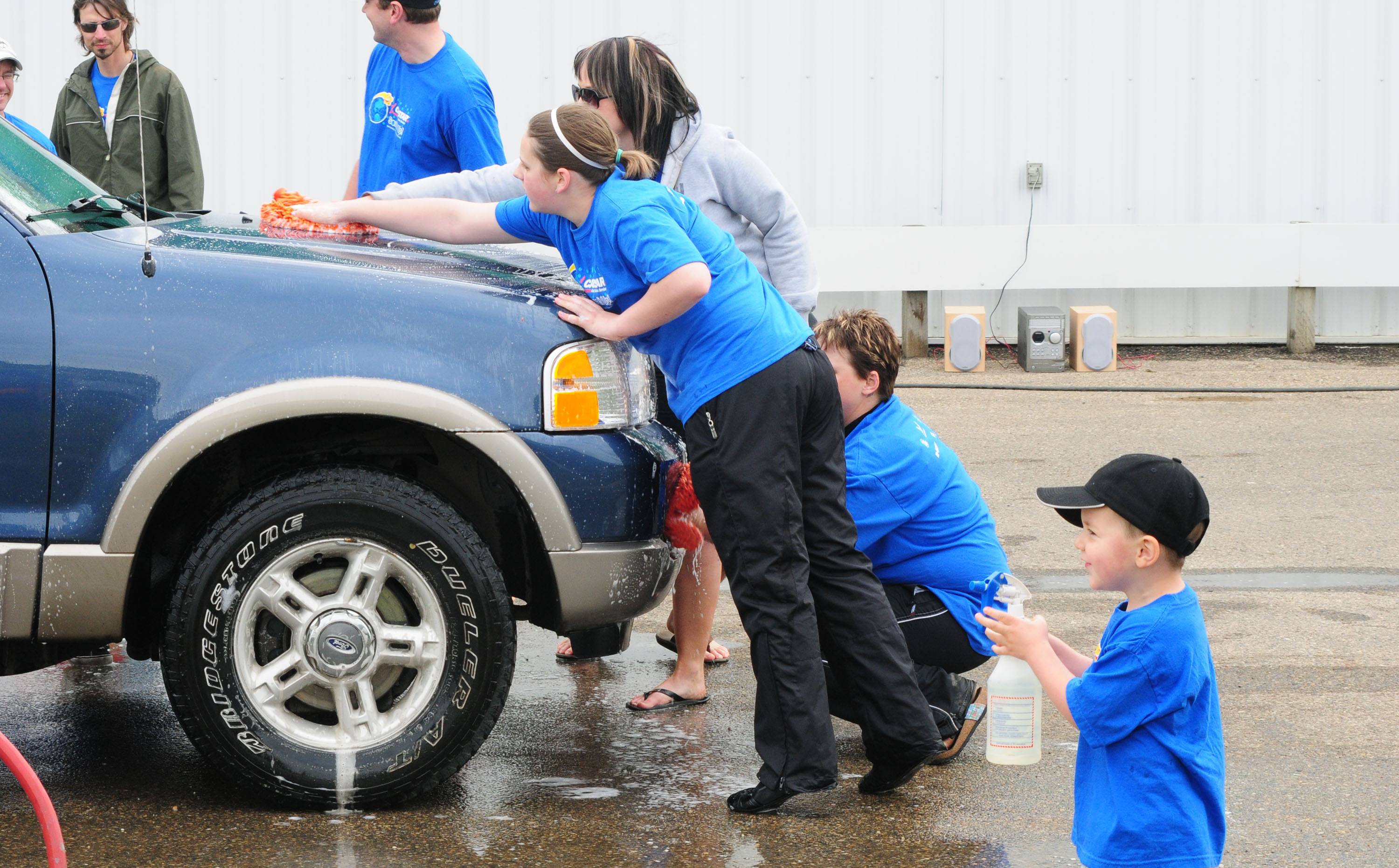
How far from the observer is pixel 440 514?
366cm

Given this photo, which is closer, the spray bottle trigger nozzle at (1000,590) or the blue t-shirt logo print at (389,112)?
the spray bottle trigger nozzle at (1000,590)

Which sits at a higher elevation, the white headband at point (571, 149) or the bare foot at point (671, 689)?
the white headband at point (571, 149)

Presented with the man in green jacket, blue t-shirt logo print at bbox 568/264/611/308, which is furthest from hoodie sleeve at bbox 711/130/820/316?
the man in green jacket

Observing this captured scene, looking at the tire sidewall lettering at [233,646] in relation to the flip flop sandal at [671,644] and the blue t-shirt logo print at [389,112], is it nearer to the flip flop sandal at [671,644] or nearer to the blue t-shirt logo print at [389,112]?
the flip flop sandal at [671,644]

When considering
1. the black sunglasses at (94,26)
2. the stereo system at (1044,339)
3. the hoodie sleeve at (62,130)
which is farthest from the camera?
the stereo system at (1044,339)

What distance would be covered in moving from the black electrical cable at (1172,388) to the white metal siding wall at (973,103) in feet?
5.13

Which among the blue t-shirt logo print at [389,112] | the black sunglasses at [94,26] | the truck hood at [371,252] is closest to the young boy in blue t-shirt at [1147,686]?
the truck hood at [371,252]

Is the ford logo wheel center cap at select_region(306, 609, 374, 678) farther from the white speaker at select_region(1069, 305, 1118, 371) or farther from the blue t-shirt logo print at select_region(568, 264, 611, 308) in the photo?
the white speaker at select_region(1069, 305, 1118, 371)

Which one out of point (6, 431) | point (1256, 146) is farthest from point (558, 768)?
point (1256, 146)

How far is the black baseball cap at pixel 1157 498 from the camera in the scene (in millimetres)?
2771

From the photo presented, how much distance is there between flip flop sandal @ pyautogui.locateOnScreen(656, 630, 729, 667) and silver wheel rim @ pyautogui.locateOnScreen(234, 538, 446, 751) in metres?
1.50

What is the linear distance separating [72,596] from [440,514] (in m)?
0.82

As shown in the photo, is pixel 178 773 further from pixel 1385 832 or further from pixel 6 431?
pixel 1385 832

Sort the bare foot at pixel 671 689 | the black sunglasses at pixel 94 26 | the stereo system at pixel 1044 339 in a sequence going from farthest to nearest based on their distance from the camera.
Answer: the stereo system at pixel 1044 339 → the black sunglasses at pixel 94 26 → the bare foot at pixel 671 689
